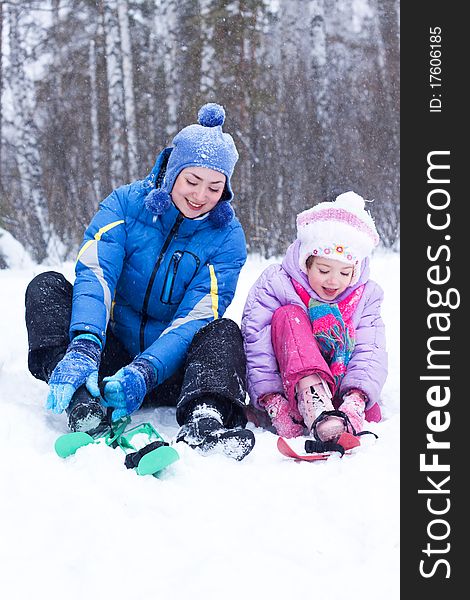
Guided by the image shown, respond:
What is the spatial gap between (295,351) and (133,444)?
0.64m

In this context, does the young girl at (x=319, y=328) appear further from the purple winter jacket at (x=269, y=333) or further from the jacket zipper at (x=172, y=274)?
the jacket zipper at (x=172, y=274)

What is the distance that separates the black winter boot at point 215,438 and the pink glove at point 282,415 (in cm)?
33

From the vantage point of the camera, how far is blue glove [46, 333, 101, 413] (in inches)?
83.2

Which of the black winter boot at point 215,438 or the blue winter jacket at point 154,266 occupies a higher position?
the blue winter jacket at point 154,266

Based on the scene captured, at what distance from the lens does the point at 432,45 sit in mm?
1909

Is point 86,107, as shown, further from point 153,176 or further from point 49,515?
→ point 49,515

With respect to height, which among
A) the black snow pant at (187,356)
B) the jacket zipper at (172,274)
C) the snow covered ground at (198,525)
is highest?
the jacket zipper at (172,274)

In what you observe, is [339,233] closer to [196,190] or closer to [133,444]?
[196,190]

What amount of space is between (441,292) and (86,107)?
8217 mm

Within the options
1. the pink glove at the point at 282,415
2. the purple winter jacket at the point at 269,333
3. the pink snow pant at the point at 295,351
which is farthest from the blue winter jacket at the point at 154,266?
the pink glove at the point at 282,415

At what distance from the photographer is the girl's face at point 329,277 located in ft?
8.32

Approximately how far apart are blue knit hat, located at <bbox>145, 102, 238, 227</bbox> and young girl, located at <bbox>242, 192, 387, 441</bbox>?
31cm

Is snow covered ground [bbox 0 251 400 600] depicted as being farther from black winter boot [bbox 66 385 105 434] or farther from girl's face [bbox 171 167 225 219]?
girl's face [bbox 171 167 225 219]

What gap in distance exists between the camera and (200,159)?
99.6 inches
